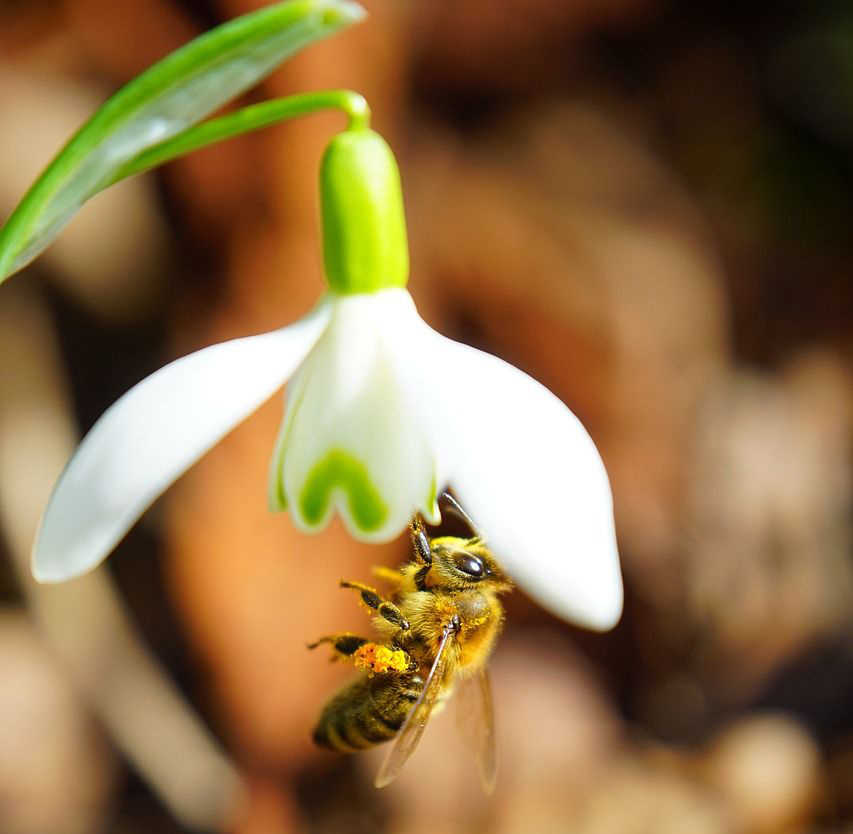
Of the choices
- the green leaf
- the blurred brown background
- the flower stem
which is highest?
the green leaf

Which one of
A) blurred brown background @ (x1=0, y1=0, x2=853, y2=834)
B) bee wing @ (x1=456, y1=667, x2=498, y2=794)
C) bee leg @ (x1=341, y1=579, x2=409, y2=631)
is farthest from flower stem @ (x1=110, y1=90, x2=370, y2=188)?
blurred brown background @ (x1=0, y1=0, x2=853, y2=834)

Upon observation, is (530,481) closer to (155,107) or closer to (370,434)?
(370,434)

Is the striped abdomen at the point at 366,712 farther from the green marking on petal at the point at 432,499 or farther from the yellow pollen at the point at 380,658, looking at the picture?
the green marking on petal at the point at 432,499

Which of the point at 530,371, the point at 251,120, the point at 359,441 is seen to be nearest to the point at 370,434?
the point at 359,441

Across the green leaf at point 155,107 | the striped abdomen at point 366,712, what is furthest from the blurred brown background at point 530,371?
the green leaf at point 155,107

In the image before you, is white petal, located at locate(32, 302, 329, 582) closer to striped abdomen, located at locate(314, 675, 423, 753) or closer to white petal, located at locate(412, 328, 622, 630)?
white petal, located at locate(412, 328, 622, 630)
